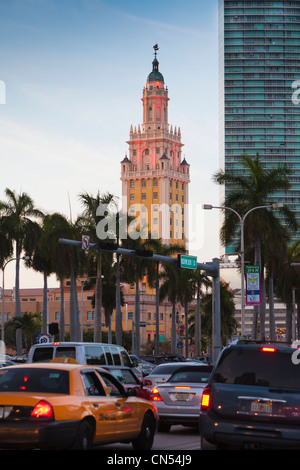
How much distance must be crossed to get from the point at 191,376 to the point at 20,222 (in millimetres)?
58571

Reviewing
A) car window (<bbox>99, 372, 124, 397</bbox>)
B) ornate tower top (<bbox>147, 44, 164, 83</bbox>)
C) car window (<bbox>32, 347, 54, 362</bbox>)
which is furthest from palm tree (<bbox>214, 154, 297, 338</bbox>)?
ornate tower top (<bbox>147, 44, 164, 83</bbox>)

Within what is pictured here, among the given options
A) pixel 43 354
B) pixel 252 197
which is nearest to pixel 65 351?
pixel 43 354

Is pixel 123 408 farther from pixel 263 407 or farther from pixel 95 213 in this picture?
pixel 95 213

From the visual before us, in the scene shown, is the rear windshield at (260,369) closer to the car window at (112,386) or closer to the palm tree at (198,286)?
the car window at (112,386)

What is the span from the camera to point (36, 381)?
12484 millimetres

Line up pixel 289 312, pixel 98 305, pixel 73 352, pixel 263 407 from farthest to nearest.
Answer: pixel 289 312 → pixel 98 305 → pixel 73 352 → pixel 263 407

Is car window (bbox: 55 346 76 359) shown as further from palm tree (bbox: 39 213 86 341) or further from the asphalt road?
palm tree (bbox: 39 213 86 341)

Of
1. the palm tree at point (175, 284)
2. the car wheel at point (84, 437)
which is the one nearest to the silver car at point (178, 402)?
the car wheel at point (84, 437)

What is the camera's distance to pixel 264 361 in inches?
465

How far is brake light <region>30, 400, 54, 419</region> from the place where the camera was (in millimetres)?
11727

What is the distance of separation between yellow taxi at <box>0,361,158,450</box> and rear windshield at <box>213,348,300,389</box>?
206 centimetres

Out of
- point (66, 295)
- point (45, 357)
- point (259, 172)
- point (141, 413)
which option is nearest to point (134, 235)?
point (259, 172)
